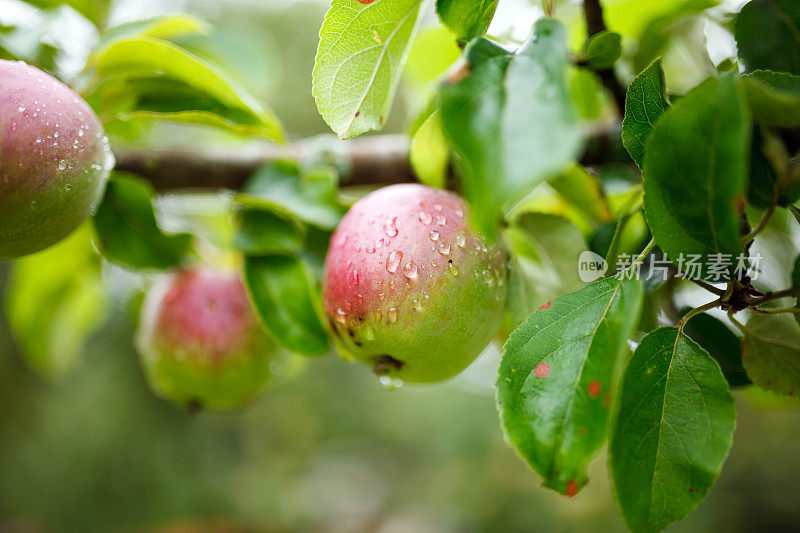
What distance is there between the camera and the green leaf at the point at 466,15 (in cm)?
40

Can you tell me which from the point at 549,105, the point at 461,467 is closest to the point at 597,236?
the point at 549,105

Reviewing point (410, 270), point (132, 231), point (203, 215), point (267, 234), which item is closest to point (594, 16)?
point (410, 270)

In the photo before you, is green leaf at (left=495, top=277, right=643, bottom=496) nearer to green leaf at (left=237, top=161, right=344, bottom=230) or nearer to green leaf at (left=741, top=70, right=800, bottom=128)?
green leaf at (left=741, top=70, right=800, bottom=128)

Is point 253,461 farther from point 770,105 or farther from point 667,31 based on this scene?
point 770,105

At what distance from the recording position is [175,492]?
6.82ft

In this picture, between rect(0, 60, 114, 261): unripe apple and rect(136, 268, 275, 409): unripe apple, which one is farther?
rect(136, 268, 275, 409): unripe apple

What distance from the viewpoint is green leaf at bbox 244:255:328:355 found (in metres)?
0.59

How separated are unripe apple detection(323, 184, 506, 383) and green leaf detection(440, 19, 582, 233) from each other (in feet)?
0.50

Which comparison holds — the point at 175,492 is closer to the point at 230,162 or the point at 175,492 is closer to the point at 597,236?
the point at 230,162

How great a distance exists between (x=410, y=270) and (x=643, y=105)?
20 centimetres

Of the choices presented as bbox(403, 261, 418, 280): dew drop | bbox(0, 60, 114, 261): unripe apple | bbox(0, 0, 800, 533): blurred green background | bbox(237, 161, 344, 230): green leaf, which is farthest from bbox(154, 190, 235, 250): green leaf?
bbox(0, 0, 800, 533): blurred green background

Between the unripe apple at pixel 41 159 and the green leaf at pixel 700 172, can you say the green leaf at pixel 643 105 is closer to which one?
the green leaf at pixel 700 172

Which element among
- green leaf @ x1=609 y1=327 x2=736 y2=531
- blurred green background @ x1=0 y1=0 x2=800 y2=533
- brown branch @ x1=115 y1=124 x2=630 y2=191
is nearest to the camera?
green leaf @ x1=609 y1=327 x2=736 y2=531

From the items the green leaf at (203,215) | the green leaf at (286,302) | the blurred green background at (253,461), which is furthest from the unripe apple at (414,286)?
the blurred green background at (253,461)
